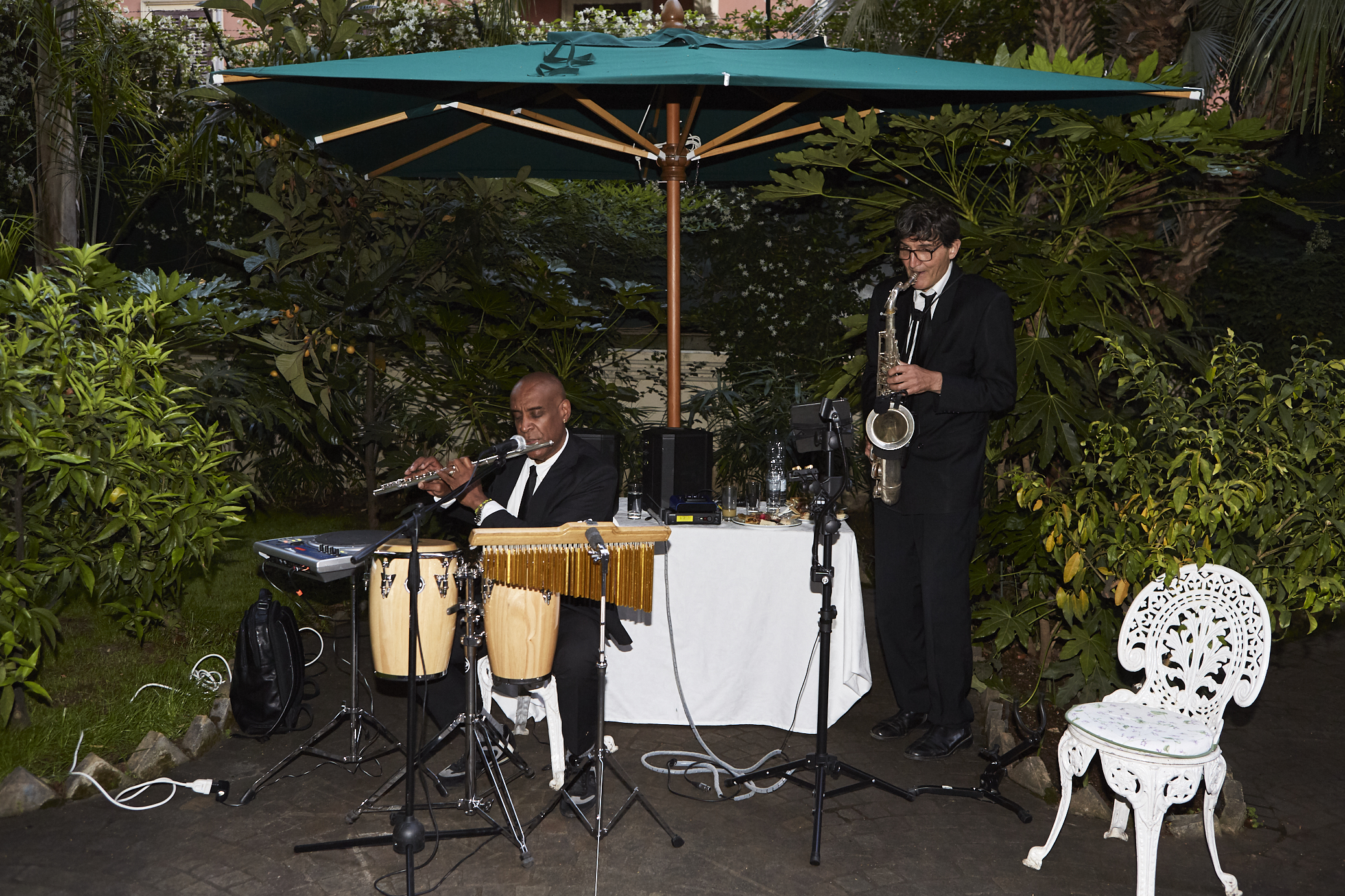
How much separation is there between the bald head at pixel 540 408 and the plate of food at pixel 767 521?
2.79ft

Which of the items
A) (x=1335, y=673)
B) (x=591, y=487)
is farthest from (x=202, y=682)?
(x=1335, y=673)

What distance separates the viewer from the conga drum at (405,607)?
11.0 feet

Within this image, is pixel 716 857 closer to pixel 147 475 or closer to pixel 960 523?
pixel 960 523

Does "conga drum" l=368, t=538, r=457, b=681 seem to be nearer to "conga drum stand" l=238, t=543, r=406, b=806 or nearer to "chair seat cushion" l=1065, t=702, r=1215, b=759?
"conga drum stand" l=238, t=543, r=406, b=806

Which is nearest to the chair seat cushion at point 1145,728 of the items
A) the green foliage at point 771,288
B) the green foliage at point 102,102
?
the green foliage at point 771,288

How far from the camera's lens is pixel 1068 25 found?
6273mm

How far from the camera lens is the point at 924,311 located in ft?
13.0

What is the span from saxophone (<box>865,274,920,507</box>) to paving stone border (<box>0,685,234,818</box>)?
9.06ft

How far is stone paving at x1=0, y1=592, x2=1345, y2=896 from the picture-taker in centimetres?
306

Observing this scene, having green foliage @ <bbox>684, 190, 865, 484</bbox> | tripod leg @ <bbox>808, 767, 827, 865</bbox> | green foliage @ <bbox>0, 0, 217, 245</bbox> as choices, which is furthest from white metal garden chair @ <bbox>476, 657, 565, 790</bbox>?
green foliage @ <bbox>684, 190, 865, 484</bbox>

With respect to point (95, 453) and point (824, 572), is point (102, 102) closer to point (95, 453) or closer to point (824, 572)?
point (95, 453)

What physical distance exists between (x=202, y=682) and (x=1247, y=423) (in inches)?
168

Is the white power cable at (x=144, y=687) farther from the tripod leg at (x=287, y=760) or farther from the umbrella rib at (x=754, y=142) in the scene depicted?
the umbrella rib at (x=754, y=142)

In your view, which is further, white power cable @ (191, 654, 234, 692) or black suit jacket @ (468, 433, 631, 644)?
white power cable @ (191, 654, 234, 692)
